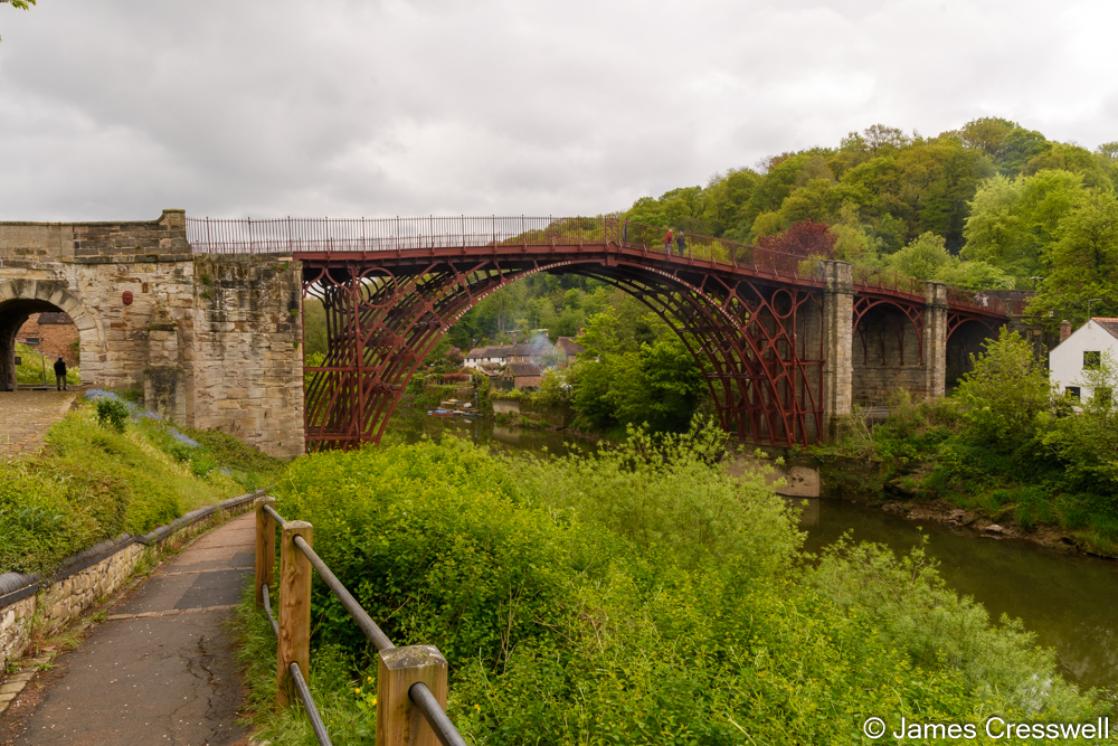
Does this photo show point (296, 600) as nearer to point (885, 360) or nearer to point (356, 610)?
point (356, 610)

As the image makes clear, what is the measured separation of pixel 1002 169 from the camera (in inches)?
2403

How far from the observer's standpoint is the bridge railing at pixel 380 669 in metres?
2.01

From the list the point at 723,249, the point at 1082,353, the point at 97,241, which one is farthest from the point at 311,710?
the point at 1082,353

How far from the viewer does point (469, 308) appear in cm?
2189

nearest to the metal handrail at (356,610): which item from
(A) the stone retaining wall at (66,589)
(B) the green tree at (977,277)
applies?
(A) the stone retaining wall at (66,589)

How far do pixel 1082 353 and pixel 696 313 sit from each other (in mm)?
13805

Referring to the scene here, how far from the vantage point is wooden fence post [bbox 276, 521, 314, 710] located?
12.6 feet

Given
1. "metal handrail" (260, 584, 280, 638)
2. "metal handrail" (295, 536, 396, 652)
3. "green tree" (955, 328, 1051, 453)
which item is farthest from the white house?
"metal handrail" (295, 536, 396, 652)

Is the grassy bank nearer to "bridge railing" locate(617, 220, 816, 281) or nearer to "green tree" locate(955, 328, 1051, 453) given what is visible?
"bridge railing" locate(617, 220, 816, 281)

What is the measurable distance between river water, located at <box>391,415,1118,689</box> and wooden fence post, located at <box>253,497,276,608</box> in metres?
4.77

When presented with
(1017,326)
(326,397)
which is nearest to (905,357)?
(1017,326)

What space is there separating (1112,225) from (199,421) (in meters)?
34.9

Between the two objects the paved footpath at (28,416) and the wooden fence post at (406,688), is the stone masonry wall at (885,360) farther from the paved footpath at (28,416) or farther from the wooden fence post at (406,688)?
the wooden fence post at (406,688)

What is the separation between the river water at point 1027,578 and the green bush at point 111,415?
629 centimetres
